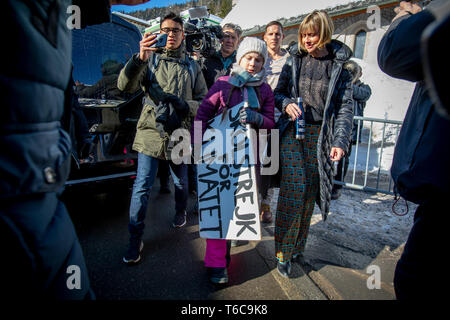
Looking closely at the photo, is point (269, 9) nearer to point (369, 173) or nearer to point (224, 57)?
point (369, 173)

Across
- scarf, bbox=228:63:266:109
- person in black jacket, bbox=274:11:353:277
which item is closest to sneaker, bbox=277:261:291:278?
person in black jacket, bbox=274:11:353:277

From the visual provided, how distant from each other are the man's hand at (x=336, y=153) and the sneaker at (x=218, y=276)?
1273 millimetres

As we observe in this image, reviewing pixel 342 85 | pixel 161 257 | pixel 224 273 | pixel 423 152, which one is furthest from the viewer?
pixel 161 257

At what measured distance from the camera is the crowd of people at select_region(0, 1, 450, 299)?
0.72 meters

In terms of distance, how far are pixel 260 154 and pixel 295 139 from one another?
0.34 m

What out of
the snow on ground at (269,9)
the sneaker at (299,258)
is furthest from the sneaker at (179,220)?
the snow on ground at (269,9)

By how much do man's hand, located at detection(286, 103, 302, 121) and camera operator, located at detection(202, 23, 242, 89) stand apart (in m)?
1.75

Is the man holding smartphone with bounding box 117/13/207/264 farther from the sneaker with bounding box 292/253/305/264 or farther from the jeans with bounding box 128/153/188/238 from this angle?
the sneaker with bounding box 292/253/305/264

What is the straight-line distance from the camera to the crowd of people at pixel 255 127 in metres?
0.72

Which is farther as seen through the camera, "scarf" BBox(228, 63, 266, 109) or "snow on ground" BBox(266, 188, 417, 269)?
"snow on ground" BBox(266, 188, 417, 269)

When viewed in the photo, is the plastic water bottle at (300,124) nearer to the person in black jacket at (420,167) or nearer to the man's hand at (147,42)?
the person in black jacket at (420,167)

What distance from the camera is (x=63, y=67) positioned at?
0.84 m
